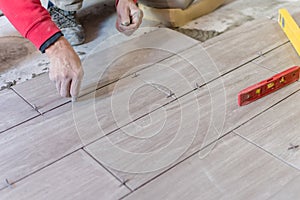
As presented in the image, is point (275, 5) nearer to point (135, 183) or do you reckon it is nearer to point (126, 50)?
point (126, 50)

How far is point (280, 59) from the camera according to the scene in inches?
63.6

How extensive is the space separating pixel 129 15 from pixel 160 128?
502mm

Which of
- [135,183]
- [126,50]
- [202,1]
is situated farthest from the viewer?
[202,1]

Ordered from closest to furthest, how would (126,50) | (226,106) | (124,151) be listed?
(124,151) < (226,106) < (126,50)

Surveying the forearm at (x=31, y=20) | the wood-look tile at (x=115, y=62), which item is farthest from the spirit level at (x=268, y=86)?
the forearm at (x=31, y=20)

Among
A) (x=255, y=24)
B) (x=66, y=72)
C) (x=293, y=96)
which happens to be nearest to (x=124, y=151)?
(x=66, y=72)

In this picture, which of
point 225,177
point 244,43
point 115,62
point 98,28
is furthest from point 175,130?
point 98,28

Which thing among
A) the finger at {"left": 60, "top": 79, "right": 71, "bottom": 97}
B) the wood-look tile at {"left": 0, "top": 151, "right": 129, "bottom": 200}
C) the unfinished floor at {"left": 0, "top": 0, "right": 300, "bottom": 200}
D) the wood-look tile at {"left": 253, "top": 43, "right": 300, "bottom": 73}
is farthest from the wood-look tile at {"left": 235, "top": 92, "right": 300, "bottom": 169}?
the finger at {"left": 60, "top": 79, "right": 71, "bottom": 97}

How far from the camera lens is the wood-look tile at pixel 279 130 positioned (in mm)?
1198

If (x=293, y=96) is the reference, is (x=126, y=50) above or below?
above

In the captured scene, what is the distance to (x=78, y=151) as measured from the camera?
125 cm

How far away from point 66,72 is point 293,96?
0.71 metres

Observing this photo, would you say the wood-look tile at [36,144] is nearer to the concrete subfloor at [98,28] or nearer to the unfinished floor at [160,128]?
the unfinished floor at [160,128]

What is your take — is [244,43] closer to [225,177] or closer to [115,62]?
[115,62]
